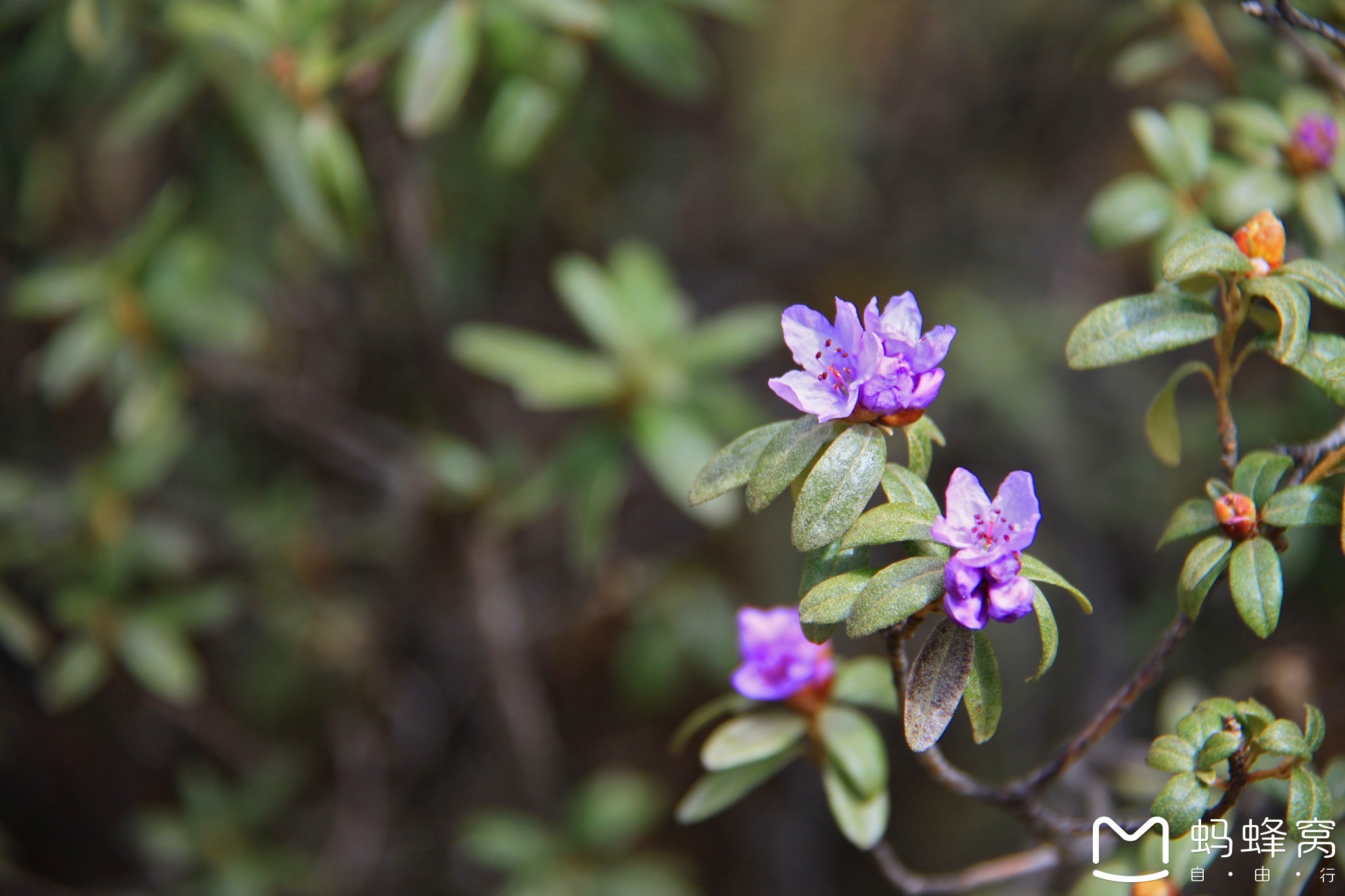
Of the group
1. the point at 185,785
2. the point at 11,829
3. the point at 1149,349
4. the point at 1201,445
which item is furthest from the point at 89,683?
the point at 1201,445

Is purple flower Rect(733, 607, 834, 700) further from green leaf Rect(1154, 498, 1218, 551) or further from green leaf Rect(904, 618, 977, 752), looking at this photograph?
green leaf Rect(1154, 498, 1218, 551)

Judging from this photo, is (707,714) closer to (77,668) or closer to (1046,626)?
(1046,626)

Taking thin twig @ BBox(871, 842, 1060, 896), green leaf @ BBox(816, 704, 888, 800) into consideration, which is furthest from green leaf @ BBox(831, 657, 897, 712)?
thin twig @ BBox(871, 842, 1060, 896)

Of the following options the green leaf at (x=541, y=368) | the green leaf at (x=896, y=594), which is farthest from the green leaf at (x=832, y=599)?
the green leaf at (x=541, y=368)

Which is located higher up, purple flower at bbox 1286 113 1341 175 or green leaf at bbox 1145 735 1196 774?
purple flower at bbox 1286 113 1341 175

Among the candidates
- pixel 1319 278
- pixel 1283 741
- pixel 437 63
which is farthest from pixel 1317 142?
pixel 437 63

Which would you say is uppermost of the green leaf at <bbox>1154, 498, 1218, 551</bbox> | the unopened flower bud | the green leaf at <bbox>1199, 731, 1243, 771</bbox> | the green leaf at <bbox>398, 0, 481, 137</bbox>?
the green leaf at <bbox>398, 0, 481, 137</bbox>

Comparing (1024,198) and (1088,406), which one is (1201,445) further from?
(1024,198)

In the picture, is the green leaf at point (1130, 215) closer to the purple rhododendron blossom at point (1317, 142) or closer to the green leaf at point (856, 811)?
the purple rhododendron blossom at point (1317, 142)
